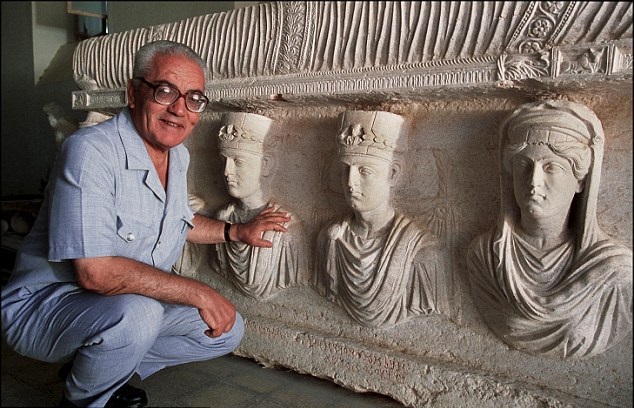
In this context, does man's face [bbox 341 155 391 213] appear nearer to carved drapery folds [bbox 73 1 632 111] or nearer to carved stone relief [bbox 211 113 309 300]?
carved drapery folds [bbox 73 1 632 111]

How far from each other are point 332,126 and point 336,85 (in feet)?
0.82

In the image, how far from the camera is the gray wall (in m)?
1.69

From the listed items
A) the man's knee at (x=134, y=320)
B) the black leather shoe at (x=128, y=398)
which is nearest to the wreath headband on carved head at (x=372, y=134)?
the man's knee at (x=134, y=320)

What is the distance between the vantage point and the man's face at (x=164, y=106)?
1.84m

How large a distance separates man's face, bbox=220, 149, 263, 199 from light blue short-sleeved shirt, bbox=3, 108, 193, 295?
0.43 m

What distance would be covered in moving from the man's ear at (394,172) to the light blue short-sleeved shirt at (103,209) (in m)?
0.92

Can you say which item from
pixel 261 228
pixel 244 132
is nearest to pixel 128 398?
pixel 261 228

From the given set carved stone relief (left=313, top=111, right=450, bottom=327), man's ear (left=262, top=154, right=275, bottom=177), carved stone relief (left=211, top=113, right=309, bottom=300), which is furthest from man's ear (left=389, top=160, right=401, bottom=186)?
man's ear (left=262, top=154, right=275, bottom=177)

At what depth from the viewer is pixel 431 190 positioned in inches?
84.3

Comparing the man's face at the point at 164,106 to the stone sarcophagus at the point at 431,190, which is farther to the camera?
the man's face at the point at 164,106

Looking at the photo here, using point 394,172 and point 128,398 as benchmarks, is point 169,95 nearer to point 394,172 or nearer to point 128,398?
point 394,172

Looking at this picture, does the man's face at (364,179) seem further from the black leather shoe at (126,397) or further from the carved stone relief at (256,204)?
the black leather shoe at (126,397)

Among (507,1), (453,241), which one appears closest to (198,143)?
(453,241)

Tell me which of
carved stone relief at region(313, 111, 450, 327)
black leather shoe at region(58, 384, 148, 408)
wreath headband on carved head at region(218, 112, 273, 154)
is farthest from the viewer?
wreath headband on carved head at region(218, 112, 273, 154)
